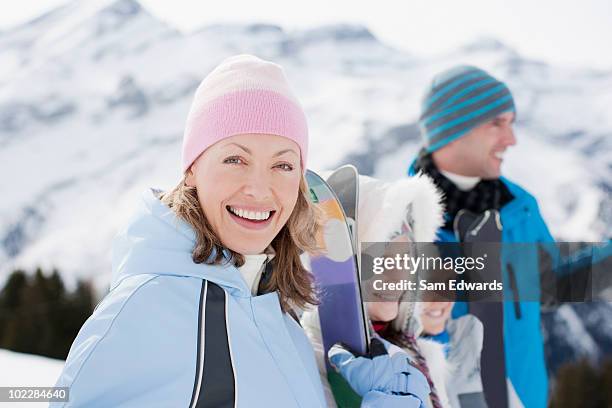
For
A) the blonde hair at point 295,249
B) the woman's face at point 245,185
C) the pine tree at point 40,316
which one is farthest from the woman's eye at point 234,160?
the pine tree at point 40,316

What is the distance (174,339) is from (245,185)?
0.33 m

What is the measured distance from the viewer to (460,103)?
7.89 ft

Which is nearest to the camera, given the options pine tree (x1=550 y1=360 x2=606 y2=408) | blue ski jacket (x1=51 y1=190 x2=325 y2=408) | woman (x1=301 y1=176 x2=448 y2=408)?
blue ski jacket (x1=51 y1=190 x2=325 y2=408)

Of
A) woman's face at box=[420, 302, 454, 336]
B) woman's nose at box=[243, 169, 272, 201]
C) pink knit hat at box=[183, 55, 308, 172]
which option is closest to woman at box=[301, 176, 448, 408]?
woman's face at box=[420, 302, 454, 336]

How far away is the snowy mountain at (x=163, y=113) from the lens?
26719 millimetres

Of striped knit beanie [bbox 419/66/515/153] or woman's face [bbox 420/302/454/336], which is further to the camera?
striped knit beanie [bbox 419/66/515/153]

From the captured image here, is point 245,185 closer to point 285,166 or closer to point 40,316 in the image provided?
point 285,166

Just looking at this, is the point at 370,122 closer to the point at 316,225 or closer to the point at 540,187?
the point at 540,187

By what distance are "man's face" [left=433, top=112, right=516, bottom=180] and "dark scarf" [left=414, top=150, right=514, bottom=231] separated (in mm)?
52

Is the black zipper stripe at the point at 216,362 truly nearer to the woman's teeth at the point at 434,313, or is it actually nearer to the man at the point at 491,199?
the woman's teeth at the point at 434,313

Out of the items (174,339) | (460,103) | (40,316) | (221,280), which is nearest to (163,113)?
(40,316)

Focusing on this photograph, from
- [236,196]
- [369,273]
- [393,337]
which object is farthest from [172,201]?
[393,337]

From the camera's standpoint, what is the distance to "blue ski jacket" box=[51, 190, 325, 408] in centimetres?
96

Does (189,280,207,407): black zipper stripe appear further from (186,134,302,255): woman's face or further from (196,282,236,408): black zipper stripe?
(186,134,302,255): woman's face
